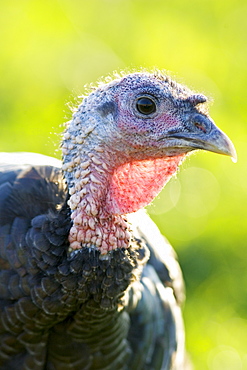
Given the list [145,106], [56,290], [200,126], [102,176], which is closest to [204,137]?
[200,126]

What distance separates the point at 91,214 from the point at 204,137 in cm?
53

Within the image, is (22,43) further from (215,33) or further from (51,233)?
(51,233)

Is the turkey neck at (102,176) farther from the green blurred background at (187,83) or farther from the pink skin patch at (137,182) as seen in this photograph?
the green blurred background at (187,83)

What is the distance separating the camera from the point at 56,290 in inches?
111

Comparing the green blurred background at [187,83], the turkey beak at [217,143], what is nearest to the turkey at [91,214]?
the turkey beak at [217,143]

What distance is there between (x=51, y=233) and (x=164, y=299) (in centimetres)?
108

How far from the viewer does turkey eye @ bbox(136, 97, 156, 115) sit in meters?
2.75

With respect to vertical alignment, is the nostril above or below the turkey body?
above

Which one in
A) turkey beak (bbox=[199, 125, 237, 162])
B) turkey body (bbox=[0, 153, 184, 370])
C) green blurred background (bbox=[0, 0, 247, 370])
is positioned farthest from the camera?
green blurred background (bbox=[0, 0, 247, 370])

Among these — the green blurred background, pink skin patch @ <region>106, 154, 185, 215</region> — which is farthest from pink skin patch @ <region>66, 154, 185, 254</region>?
the green blurred background

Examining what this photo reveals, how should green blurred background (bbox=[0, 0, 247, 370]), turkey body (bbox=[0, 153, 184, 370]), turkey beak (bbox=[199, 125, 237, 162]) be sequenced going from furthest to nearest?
green blurred background (bbox=[0, 0, 247, 370])
turkey body (bbox=[0, 153, 184, 370])
turkey beak (bbox=[199, 125, 237, 162])

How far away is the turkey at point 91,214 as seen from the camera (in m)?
2.76

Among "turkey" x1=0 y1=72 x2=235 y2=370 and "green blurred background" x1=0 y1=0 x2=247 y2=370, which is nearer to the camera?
"turkey" x1=0 y1=72 x2=235 y2=370

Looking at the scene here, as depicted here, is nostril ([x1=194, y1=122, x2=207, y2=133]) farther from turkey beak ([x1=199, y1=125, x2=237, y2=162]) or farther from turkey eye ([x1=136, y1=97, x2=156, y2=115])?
turkey eye ([x1=136, y1=97, x2=156, y2=115])
